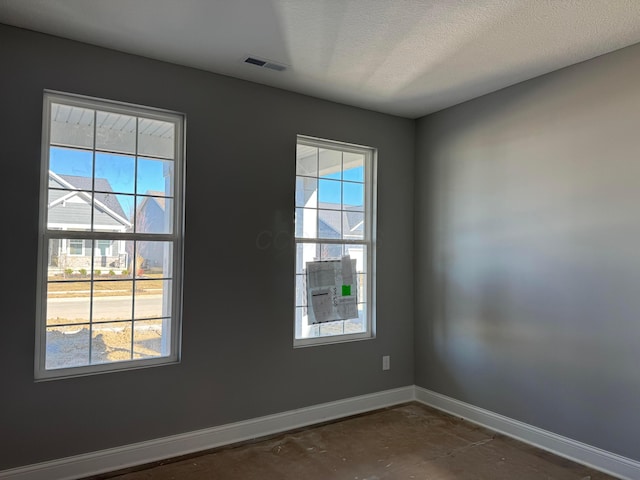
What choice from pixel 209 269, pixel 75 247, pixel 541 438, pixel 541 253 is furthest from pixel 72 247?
pixel 541 438

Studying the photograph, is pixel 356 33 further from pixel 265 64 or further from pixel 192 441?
pixel 192 441

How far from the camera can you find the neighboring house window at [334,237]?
366cm

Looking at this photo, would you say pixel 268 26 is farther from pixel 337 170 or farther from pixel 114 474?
pixel 114 474

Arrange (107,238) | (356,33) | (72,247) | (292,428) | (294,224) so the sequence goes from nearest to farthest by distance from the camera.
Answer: (356,33)
(72,247)
(107,238)
(292,428)
(294,224)

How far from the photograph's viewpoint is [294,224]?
355 centimetres

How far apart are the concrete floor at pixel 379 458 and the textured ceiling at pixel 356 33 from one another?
2690mm

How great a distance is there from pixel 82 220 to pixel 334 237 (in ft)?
6.49

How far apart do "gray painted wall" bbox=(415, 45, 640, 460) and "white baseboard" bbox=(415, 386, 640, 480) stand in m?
0.05

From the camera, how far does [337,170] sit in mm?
3887

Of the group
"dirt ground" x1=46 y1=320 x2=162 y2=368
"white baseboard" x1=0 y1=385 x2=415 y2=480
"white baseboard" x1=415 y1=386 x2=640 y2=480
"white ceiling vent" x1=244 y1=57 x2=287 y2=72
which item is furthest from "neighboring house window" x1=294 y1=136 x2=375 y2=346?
"dirt ground" x1=46 y1=320 x2=162 y2=368

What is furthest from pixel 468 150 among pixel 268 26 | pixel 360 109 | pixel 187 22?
pixel 187 22

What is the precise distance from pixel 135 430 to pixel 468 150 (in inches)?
131

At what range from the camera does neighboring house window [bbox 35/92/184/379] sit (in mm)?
2691

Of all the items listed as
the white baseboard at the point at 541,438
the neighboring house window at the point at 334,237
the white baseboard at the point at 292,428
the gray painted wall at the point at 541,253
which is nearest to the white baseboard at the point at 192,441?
the white baseboard at the point at 292,428
